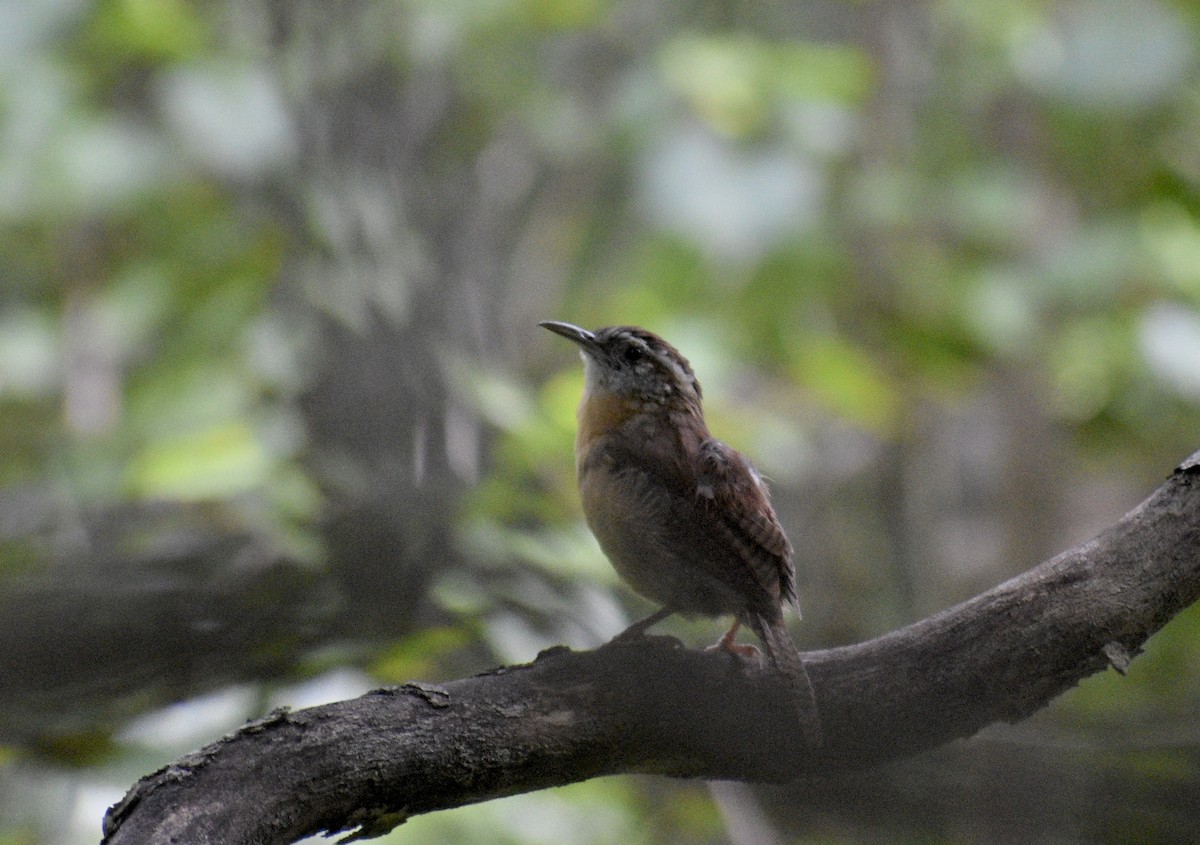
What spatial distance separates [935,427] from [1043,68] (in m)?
2.76

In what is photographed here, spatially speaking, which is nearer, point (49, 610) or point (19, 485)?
point (49, 610)

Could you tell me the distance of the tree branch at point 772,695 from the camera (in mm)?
1855

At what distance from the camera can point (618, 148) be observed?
525cm

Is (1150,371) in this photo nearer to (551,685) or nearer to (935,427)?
(935,427)

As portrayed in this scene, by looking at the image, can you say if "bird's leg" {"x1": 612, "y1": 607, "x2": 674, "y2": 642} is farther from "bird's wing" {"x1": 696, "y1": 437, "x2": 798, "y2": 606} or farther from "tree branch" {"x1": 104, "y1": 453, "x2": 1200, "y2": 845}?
"bird's wing" {"x1": 696, "y1": 437, "x2": 798, "y2": 606}

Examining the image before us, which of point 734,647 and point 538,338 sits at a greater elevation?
point 538,338

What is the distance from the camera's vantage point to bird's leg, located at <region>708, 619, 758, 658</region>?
2641mm

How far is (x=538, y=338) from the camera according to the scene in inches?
281

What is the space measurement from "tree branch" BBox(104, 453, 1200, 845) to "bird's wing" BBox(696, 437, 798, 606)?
312mm

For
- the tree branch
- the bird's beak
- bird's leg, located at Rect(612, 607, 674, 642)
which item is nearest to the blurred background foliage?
bird's leg, located at Rect(612, 607, 674, 642)

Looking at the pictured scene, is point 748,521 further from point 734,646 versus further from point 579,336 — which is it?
point 579,336

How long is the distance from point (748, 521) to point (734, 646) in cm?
35

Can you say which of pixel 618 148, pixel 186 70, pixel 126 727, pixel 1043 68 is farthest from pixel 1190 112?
pixel 126 727

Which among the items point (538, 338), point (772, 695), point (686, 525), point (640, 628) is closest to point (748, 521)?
point (686, 525)
